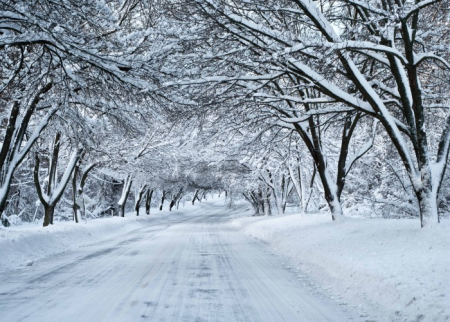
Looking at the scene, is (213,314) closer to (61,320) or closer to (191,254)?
(61,320)

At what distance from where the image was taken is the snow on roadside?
4383 millimetres

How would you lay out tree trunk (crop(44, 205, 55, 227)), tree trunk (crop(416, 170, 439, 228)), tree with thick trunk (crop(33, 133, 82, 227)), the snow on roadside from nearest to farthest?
1. the snow on roadside
2. tree trunk (crop(416, 170, 439, 228))
3. tree with thick trunk (crop(33, 133, 82, 227))
4. tree trunk (crop(44, 205, 55, 227))

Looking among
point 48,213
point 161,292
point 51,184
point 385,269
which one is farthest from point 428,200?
point 51,184

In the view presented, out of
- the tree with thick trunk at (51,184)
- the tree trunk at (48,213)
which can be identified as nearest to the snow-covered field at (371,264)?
the tree with thick trunk at (51,184)

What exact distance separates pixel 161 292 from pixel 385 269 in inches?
137

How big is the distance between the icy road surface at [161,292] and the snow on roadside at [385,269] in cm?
47

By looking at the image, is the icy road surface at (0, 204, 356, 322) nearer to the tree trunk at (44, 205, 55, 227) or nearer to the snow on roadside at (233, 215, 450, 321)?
the snow on roadside at (233, 215, 450, 321)

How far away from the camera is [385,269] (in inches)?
222

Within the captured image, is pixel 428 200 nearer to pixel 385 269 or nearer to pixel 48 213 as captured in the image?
pixel 385 269

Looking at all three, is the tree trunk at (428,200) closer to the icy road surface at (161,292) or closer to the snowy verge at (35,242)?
the icy road surface at (161,292)

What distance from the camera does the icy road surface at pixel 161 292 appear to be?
189 inches

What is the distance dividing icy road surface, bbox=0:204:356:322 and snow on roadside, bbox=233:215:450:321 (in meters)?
0.47

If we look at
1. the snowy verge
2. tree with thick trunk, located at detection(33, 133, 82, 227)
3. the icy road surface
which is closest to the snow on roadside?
the icy road surface

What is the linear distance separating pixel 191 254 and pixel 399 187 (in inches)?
592
